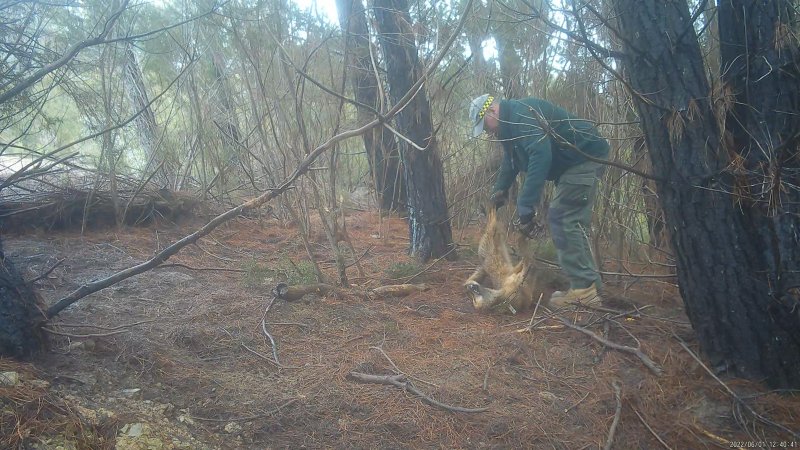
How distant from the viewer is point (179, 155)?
7637 mm

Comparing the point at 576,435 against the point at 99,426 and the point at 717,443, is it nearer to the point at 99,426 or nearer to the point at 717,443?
the point at 717,443

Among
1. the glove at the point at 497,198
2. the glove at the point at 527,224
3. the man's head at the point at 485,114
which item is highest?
the man's head at the point at 485,114

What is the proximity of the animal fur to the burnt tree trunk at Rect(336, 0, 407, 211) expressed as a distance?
5.58ft

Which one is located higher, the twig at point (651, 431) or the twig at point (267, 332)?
the twig at point (267, 332)

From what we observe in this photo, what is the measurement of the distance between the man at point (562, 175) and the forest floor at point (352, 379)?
12.8 inches

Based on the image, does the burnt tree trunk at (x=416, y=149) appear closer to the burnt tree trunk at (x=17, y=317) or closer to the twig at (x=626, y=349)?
the twig at (x=626, y=349)

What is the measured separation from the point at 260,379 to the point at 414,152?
3365 mm

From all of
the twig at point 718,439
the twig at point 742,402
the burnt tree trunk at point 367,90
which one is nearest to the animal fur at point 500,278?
the twig at point 742,402

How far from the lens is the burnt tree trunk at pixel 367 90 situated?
5941mm

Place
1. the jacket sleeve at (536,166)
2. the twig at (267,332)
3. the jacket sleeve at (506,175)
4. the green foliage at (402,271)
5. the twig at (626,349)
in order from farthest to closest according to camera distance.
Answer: the green foliage at (402,271)
the jacket sleeve at (506,175)
the jacket sleeve at (536,166)
the twig at (267,332)
the twig at (626,349)

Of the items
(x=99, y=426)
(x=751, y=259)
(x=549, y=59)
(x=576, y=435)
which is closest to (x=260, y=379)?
(x=99, y=426)

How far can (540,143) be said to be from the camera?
A: 4.54m

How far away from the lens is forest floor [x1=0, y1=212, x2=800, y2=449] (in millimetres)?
3068

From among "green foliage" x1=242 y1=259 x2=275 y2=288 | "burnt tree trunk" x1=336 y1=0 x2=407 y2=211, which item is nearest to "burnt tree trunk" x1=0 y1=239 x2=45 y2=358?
"green foliage" x1=242 y1=259 x2=275 y2=288
